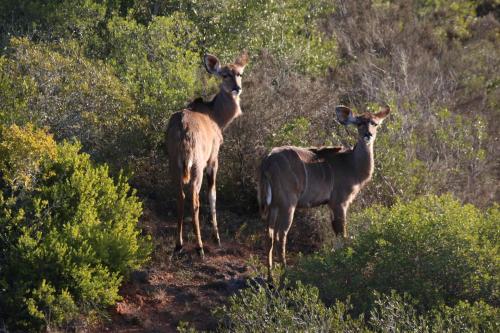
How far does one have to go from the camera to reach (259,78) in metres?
13.8

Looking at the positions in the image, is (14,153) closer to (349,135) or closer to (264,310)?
(264,310)

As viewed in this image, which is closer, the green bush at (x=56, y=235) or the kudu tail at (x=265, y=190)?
the green bush at (x=56, y=235)

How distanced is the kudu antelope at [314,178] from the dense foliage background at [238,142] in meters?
0.54

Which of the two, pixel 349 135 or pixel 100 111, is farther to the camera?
pixel 349 135

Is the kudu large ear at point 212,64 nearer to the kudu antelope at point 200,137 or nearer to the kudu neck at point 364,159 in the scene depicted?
the kudu antelope at point 200,137

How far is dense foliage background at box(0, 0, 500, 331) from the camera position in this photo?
30.0 ft

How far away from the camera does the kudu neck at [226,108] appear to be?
40.8 ft

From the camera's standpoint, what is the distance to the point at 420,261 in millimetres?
9094

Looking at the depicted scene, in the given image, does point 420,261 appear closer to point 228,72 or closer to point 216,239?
point 216,239

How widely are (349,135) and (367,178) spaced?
71.7 inches

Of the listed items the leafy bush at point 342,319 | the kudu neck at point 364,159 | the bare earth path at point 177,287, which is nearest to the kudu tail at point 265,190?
the bare earth path at point 177,287

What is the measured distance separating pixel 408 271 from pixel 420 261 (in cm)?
16

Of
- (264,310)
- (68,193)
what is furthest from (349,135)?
(264,310)

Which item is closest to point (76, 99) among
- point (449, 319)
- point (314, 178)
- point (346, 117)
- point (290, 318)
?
point (314, 178)
